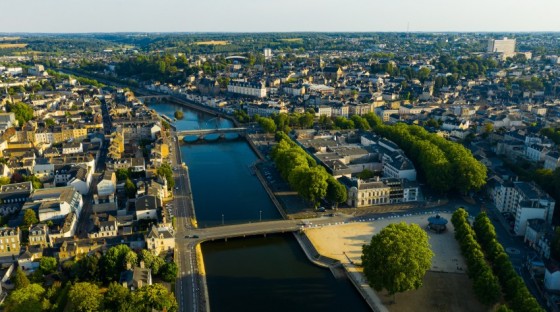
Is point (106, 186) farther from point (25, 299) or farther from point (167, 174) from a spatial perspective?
point (25, 299)

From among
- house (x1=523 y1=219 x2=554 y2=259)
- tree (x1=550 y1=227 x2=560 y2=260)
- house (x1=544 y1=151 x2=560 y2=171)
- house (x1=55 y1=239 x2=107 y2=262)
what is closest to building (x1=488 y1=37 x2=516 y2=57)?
house (x1=544 y1=151 x2=560 y2=171)

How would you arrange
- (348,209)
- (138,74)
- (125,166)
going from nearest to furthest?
(348,209) < (125,166) < (138,74)

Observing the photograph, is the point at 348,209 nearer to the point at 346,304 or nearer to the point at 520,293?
the point at 346,304

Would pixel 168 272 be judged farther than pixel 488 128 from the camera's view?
No

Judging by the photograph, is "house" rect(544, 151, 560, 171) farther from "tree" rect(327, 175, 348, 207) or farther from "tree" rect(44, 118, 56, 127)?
"tree" rect(44, 118, 56, 127)

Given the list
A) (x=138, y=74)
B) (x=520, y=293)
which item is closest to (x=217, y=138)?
(x=520, y=293)

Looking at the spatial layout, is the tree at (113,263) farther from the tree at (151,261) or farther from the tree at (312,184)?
the tree at (312,184)

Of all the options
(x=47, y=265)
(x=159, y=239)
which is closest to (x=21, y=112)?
(x=47, y=265)

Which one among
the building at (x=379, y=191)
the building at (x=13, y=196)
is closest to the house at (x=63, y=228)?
the building at (x=13, y=196)
